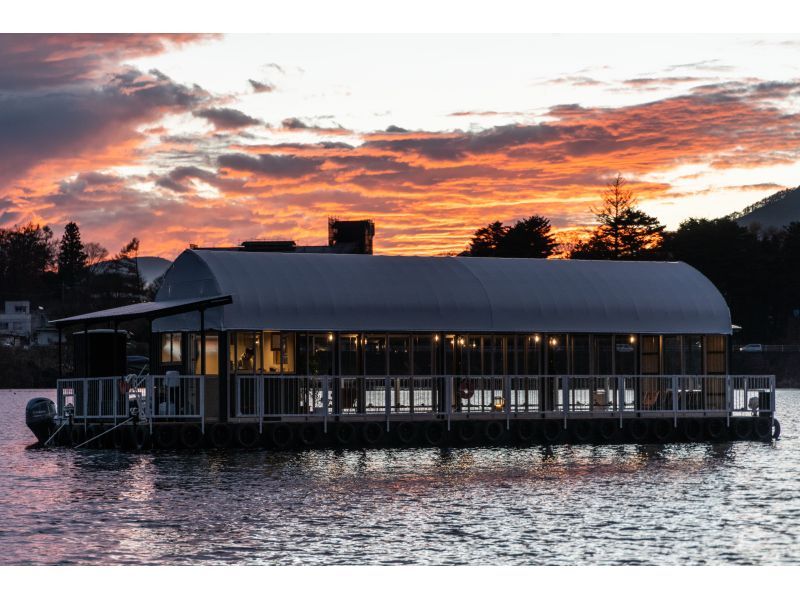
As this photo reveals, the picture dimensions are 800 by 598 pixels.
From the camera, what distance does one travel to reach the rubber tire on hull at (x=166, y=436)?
52.9m

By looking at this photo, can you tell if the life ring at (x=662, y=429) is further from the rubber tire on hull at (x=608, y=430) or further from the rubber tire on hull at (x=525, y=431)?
the rubber tire on hull at (x=525, y=431)

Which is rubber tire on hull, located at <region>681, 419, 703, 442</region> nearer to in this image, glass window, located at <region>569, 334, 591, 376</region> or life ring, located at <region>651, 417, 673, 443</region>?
life ring, located at <region>651, 417, 673, 443</region>

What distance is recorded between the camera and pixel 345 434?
2180 inches

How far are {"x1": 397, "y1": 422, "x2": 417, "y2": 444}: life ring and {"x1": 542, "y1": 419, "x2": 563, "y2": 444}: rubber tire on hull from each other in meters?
5.07

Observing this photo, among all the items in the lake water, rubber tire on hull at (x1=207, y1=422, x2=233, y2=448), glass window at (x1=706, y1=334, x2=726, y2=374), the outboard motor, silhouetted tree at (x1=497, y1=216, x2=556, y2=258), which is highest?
silhouetted tree at (x1=497, y1=216, x2=556, y2=258)

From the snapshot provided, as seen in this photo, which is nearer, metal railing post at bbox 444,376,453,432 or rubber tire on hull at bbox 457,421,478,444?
metal railing post at bbox 444,376,453,432

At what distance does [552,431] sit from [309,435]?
938 centimetres

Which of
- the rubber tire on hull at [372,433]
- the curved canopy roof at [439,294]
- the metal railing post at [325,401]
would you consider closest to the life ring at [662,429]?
the curved canopy roof at [439,294]

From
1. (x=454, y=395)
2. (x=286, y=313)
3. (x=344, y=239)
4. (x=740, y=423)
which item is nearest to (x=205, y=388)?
(x=286, y=313)

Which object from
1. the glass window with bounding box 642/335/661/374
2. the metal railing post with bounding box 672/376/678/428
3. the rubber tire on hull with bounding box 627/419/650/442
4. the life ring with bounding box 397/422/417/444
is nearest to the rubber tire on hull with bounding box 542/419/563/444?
the rubber tire on hull with bounding box 627/419/650/442

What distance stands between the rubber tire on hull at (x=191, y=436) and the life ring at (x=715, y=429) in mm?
20150

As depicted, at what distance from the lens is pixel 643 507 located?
128ft

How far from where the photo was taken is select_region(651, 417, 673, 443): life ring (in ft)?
195

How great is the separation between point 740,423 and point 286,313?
61.0 feet
